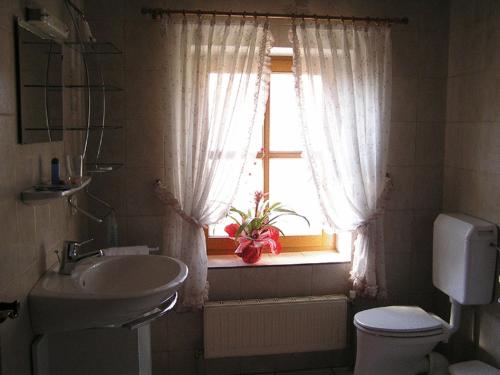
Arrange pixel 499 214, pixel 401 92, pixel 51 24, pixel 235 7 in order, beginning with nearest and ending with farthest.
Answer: pixel 51 24 → pixel 499 214 → pixel 235 7 → pixel 401 92

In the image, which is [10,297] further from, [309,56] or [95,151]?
[309,56]

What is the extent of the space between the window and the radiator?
1.31 feet

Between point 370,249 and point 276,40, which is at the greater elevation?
point 276,40

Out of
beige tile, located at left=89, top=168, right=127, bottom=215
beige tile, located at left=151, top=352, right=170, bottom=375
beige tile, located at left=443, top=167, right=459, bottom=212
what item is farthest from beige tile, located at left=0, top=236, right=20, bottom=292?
beige tile, located at left=443, top=167, right=459, bottom=212

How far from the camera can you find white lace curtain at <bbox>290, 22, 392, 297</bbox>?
Result: 8.71ft

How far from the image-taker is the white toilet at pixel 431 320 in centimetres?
242

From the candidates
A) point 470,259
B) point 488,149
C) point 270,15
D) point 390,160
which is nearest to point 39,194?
point 270,15

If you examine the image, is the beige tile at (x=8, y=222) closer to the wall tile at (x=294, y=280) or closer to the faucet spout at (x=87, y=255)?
the faucet spout at (x=87, y=255)

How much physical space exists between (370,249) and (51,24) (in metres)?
1.97

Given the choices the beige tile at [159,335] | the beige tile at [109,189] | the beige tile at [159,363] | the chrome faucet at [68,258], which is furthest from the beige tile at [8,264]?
the beige tile at [159,363]

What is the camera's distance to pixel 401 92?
2.83 meters

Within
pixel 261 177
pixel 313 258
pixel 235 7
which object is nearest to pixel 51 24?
pixel 235 7

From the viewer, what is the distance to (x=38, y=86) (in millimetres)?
1853

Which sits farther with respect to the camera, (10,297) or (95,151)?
(95,151)
